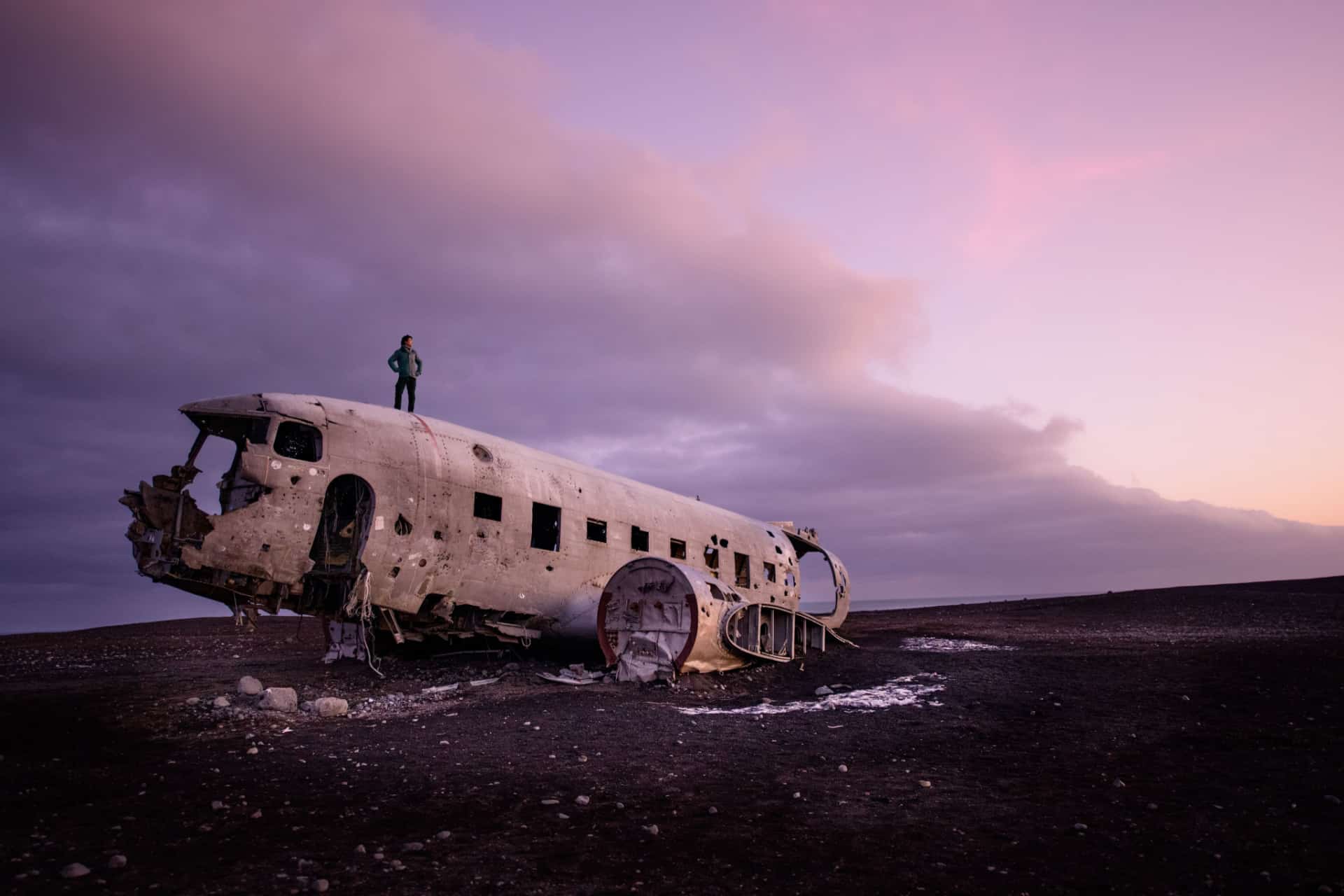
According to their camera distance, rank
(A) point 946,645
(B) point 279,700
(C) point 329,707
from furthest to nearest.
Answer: (A) point 946,645 < (B) point 279,700 < (C) point 329,707

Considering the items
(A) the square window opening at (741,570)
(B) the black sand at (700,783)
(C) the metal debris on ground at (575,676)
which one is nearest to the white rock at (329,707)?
(B) the black sand at (700,783)

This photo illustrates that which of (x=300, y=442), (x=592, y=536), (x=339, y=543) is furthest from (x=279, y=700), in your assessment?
(x=592, y=536)

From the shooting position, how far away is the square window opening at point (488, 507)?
52.4 ft

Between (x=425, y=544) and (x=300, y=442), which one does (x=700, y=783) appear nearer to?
(x=425, y=544)

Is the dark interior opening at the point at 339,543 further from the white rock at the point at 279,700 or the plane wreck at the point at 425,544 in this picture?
the white rock at the point at 279,700

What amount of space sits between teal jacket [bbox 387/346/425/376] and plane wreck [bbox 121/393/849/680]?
1.61 m

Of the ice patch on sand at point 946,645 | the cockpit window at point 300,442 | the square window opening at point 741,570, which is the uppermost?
the cockpit window at point 300,442

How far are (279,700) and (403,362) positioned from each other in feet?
25.7

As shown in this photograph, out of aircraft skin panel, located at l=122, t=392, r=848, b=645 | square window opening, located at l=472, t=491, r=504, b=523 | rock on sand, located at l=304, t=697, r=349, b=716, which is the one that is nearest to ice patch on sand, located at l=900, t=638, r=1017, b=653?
aircraft skin panel, located at l=122, t=392, r=848, b=645

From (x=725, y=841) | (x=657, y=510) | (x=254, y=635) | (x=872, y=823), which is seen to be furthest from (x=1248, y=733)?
(x=254, y=635)

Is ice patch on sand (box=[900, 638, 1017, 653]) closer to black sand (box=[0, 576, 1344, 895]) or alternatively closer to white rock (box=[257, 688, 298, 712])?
black sand (box=[0, 576, 1344, 895])

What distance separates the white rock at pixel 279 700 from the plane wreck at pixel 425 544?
156 cm

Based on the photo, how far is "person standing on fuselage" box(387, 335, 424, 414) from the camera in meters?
17.5

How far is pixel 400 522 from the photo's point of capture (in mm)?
14586
